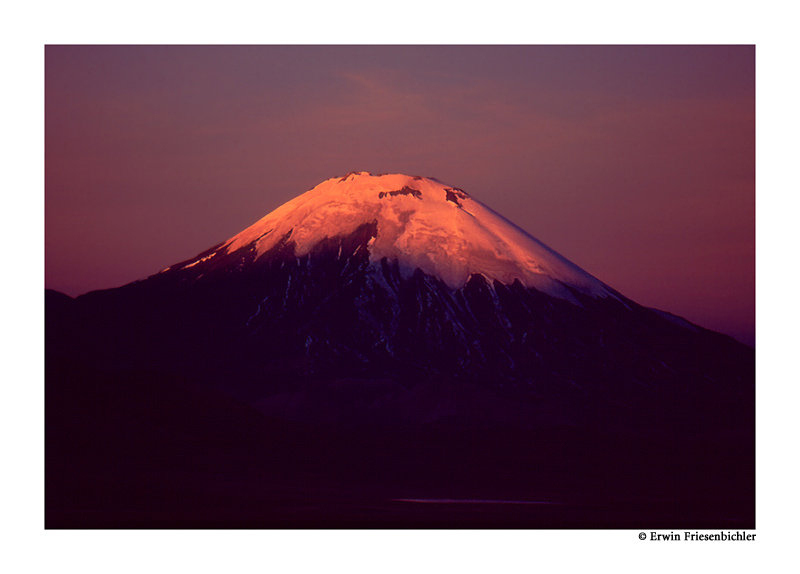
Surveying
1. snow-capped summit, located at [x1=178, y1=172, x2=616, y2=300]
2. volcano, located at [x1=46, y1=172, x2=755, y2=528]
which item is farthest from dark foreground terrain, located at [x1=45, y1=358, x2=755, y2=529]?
snow-capped summit, located at [x1=178, y1=172, x2=616, y2=300]

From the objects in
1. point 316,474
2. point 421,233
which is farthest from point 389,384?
point 316,474

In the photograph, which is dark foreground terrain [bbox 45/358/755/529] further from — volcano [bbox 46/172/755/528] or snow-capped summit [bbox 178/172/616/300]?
snow-capped summit [bbox 178/172/616/300]

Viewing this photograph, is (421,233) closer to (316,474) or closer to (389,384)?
(389,384)

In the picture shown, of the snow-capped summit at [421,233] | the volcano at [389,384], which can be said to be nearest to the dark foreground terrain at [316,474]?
the volcano at [389,384]

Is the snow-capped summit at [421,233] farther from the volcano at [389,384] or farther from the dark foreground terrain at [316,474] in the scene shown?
the dark foreground terrain at [316,474]

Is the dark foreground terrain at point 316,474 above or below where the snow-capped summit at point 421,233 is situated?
below
